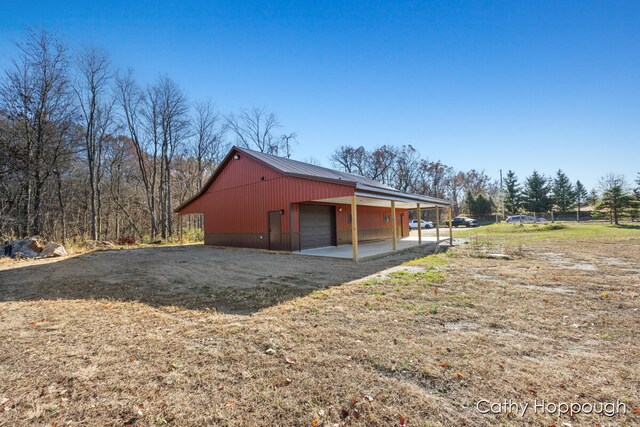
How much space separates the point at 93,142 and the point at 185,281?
59.0ft

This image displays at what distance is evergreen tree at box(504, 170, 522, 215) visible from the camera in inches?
1649

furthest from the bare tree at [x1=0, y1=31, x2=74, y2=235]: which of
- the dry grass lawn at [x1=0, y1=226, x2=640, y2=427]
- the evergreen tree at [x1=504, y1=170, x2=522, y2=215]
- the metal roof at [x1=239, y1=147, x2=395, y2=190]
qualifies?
the evergreen tree at [x1=504, y1=170, x2=522, y2=215]

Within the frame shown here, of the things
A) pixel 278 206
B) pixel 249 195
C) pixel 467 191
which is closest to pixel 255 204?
pixel 249 195

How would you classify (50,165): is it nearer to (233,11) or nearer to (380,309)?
(233,11)

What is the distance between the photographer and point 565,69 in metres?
10.0

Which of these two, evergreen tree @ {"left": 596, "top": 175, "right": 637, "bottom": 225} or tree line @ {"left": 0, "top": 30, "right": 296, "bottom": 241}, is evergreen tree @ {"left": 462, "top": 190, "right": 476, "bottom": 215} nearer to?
evergreen tree @ {"left": 596, "top": 175, "right": 637, "bottom": 225}

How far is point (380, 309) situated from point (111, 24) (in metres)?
12.8

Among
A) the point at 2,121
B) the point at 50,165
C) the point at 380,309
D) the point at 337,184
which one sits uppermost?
the point at 2,121

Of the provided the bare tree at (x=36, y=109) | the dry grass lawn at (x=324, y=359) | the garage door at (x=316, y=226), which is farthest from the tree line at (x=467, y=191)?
the dry grass lawn at (x=324, y=359)

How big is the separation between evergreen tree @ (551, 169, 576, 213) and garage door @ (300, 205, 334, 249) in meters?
43.9

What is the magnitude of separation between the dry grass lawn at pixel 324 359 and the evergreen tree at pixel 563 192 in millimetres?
48132

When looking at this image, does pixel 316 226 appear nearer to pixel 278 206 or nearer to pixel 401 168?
pixel 278 206

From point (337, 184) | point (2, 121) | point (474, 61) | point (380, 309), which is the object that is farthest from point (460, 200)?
point (2, 121)

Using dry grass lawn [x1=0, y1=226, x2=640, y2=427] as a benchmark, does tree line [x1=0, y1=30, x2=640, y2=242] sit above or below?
above
